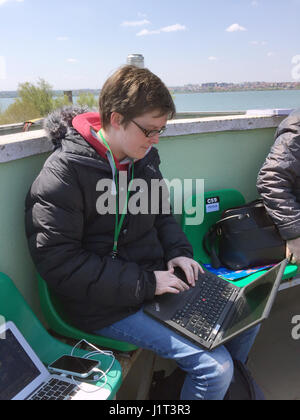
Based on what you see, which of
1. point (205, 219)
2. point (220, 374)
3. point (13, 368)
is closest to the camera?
point (13, 368)

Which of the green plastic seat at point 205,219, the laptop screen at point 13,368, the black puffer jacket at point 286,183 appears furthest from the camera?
the green plastic seat at point 205,219

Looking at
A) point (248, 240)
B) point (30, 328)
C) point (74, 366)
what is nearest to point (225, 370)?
point (74, 366)

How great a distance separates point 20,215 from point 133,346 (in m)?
0.80

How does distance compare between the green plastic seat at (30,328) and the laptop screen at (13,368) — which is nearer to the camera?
→ the laptop screen at (13,368)

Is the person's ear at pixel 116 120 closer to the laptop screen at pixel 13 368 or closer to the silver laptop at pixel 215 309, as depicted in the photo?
the silver laptop at pixel 215 309

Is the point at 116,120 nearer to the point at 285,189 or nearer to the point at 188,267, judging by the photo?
the point at 188,267

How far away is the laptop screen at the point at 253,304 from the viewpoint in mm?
1318

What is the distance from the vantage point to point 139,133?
4.76 ft

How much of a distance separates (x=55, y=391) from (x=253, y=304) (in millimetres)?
864

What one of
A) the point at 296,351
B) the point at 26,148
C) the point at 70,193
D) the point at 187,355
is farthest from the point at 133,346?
the point at 296,351

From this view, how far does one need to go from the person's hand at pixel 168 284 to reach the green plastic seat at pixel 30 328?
35 centimetres

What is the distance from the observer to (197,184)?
8.33ft

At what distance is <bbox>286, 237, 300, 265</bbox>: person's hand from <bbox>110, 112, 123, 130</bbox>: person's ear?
4.63ft

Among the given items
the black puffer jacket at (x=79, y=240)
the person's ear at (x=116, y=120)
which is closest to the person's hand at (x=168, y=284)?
the black puffer jacket at (x=79, y=240)
